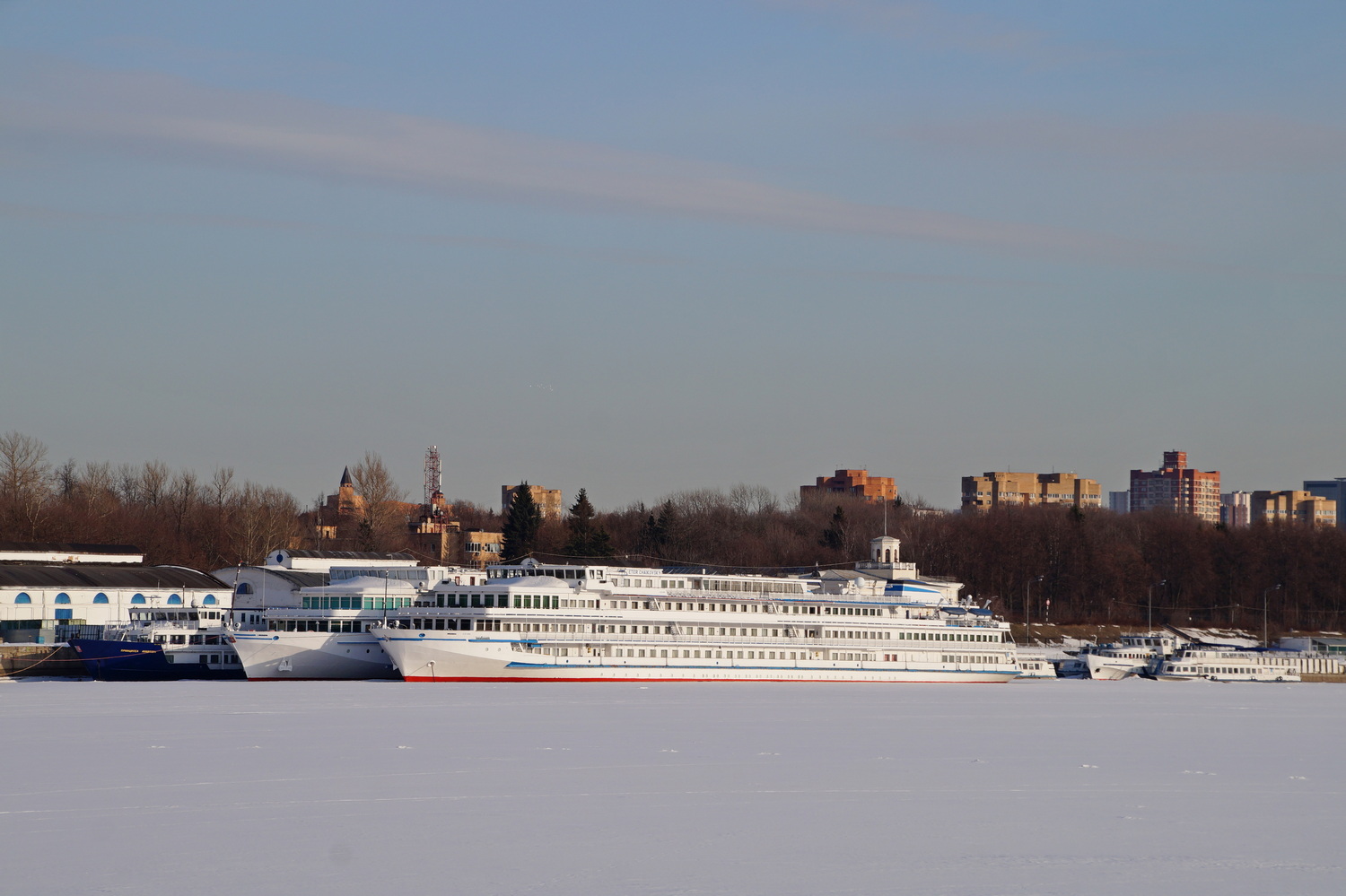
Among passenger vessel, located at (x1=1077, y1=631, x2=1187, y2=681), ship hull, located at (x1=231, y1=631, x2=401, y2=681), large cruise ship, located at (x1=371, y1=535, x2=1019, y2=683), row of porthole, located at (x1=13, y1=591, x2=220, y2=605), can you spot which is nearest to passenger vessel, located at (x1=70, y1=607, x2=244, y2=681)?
ship hull, located at (x1=231, y1=631, x2=401, y2=681)

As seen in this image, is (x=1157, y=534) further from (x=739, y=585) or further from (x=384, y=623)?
(x=384, y=623)

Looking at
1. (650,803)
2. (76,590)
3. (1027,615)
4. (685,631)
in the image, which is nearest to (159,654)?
(76,590)

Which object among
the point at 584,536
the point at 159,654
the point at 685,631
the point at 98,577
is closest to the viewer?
the point at 159,654

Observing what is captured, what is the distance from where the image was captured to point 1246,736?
46406mm

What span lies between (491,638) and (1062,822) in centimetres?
4783

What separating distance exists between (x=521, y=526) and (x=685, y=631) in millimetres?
64947

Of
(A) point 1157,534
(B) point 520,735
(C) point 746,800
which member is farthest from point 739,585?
(A) point 1157,534

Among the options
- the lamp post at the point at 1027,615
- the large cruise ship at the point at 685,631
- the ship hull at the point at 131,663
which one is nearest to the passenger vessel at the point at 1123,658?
the large cruise ship at the point at 685,631

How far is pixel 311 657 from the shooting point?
238 feet

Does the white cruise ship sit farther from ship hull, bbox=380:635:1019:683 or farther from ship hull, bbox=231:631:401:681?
ship hull, bbox=380:635:1019:683

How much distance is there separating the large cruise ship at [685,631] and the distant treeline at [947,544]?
40241 mm

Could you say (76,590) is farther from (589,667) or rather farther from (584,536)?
(584,536)

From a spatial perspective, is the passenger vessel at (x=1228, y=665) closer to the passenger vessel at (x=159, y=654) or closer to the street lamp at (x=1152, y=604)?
the street lamp at (x=1152, y=604)

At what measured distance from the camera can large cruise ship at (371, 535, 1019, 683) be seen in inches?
2844
